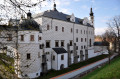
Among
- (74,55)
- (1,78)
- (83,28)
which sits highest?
(83,28)

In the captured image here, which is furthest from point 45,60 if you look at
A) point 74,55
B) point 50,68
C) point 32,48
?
point 74,55

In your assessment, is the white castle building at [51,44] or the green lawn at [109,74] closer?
the green lawn at [109,74]

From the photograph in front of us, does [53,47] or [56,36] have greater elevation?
[56,36]

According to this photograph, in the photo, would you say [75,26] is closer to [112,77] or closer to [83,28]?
[83,28]

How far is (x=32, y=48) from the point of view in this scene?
16.4 metres

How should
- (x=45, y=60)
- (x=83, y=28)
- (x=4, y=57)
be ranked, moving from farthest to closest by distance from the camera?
A: (x=83, y=28) < (x=45, y=60) < (x=4, y=57)

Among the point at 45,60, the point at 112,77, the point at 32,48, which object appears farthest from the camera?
the point at 45,60

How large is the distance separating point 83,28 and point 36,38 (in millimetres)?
18795

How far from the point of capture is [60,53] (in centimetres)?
2008

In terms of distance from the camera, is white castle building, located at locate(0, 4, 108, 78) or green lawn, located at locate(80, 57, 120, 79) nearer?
green lawn, located at locate(80, 57, 120, 79)

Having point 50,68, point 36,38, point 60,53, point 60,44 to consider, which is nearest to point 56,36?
point 60,44

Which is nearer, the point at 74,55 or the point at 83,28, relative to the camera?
the point at 74,55

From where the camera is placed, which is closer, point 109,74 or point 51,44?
Result: point 109,74

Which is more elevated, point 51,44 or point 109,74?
point 51,44
